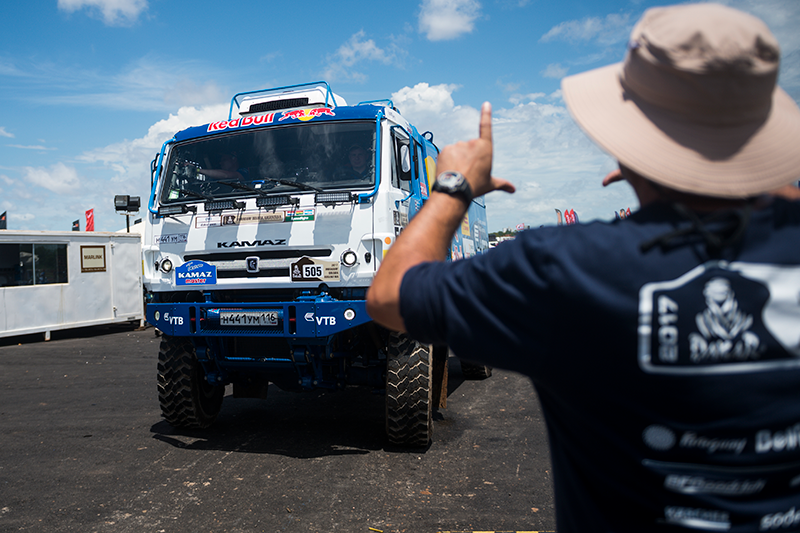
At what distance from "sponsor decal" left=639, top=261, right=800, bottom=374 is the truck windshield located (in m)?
4.48

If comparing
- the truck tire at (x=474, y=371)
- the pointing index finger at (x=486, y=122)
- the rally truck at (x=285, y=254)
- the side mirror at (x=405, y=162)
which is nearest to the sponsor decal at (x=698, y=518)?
the pointing index finger at (x=486, y=122)

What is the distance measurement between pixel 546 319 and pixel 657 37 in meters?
0.54

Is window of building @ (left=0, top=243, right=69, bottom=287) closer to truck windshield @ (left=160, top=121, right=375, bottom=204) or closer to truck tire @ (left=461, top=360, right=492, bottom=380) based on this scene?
truck windshield @ (left=160, top=121, right=375, bottom=204)

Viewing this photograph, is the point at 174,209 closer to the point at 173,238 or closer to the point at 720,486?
the point at 173,238

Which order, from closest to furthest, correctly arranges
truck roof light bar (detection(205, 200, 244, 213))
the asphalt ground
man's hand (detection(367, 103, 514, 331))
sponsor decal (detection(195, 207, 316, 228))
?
man's hand (detection(367, 103, 514, 331)) < the asphalt ground < sponsor decal (detection(195, 207, 316, 228)) < truck roof light bar (detection(205, 200, 244, 213))

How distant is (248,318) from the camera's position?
5105mm

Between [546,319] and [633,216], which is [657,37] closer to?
[633,216]

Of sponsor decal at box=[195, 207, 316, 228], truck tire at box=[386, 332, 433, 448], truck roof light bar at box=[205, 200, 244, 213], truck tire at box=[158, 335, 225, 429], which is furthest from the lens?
truck tire at box=[158, 335, 225, 429]

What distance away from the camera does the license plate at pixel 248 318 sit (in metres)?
5.02

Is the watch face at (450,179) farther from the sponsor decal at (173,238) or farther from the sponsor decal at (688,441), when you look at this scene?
the sponsor decal at (173,238)

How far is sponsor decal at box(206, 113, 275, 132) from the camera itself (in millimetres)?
5781

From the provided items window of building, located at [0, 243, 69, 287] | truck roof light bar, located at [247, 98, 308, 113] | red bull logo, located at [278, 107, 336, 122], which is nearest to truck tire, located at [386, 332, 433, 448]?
red bull logo, located at [278, 107, 336, 122]

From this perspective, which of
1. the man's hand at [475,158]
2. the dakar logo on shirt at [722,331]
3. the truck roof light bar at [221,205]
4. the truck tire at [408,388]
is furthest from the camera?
the truck roof light bar at [221,205]

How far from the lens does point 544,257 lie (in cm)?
101
